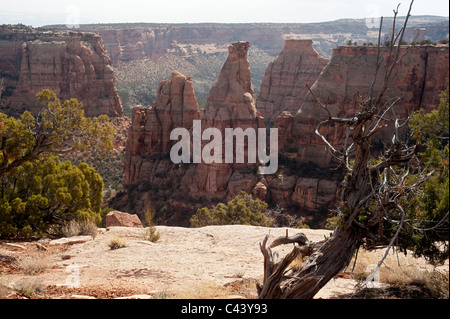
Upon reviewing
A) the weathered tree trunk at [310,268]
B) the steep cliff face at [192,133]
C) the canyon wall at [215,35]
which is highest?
the canyon wall at [215,35]

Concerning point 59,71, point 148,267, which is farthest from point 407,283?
point 59,71

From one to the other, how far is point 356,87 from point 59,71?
2166 inches

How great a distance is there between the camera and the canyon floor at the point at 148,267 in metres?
9.05

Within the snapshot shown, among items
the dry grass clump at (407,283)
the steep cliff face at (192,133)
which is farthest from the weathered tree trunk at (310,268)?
the steep cliff face at (192,133)

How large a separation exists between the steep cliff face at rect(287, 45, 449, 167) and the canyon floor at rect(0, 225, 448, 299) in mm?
31479

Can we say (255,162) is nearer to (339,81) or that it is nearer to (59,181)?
(339,81)

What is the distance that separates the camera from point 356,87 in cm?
4812

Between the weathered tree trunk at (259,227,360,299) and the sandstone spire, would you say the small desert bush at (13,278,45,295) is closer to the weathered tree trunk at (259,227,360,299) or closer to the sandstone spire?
the weathered tree trunk at (259,227,360,299)

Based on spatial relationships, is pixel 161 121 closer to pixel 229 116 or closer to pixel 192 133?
pixel 192 133

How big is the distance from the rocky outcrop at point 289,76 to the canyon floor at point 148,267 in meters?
63.7

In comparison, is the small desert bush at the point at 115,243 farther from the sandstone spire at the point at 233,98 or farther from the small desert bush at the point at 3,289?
the sandstone spire at the point at 233,98
